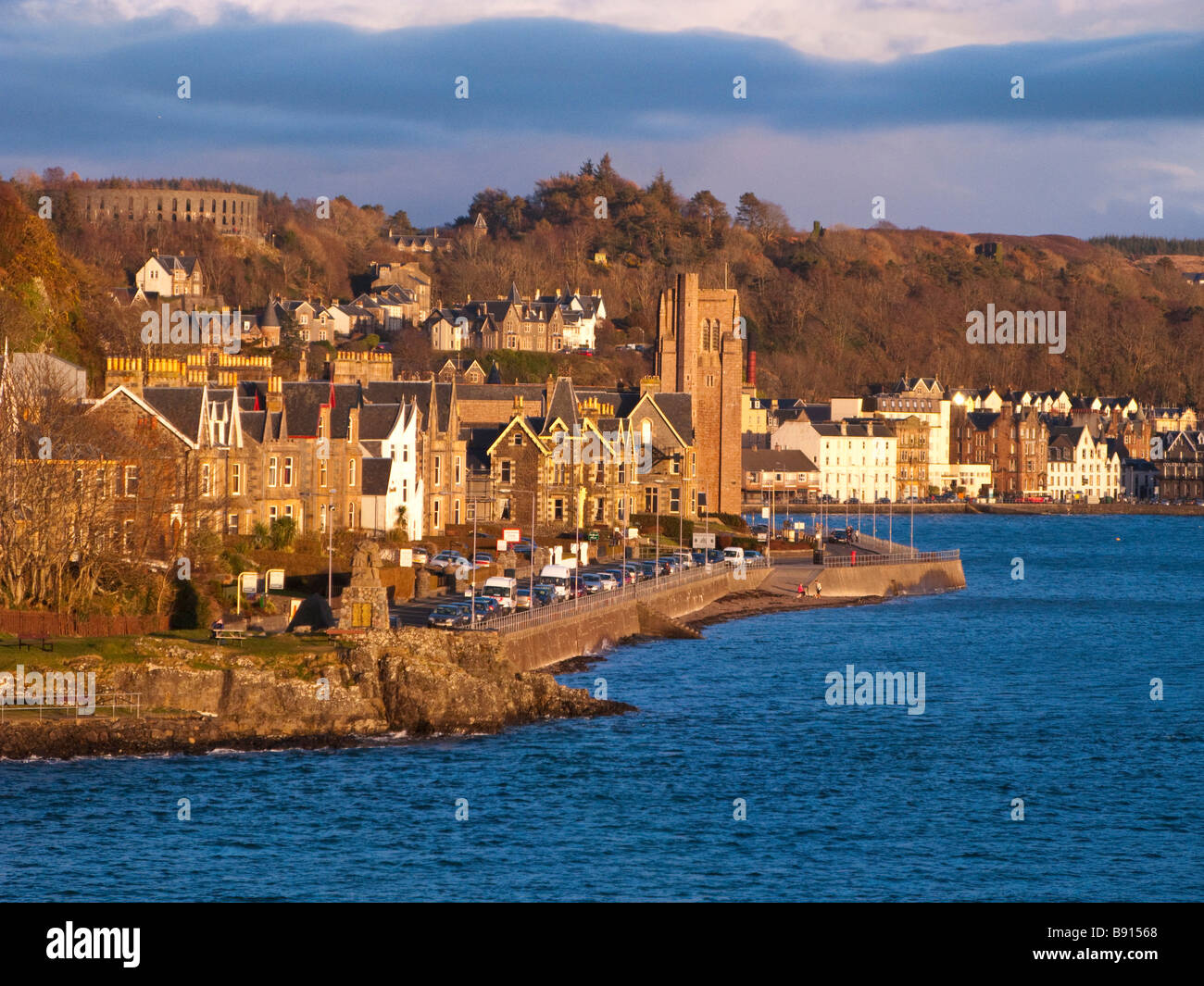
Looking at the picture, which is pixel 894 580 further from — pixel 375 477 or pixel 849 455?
pixel 849 455

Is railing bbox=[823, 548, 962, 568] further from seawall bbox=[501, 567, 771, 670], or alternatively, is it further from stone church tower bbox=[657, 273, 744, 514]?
stone church tower bbox=[657, 273, 744, 514]

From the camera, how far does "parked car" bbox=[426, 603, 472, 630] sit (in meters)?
56.4

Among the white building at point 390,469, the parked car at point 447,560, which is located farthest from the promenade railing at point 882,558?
the parked car at point 447,560

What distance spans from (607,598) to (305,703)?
25233 millimetres

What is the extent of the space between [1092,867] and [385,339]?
139982mm

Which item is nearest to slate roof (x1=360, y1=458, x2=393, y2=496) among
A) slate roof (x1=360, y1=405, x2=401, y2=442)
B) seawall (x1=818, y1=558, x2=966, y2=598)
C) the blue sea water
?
slate roof (x1=360, y1=405, x2=401, y2=442)

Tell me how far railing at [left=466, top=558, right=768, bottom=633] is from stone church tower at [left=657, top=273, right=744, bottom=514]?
20193 mm

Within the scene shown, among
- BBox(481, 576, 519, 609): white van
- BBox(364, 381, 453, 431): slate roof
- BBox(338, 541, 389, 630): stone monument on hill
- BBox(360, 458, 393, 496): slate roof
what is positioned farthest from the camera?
BBox(364, 381, 453, 431): slate roof

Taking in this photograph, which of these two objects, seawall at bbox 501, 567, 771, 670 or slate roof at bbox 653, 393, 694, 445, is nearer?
seawall at bbox 501, 567, 771, 670

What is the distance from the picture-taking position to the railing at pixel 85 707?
149 feet

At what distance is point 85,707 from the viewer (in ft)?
150

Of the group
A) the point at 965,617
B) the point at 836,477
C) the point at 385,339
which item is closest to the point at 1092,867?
the point at 965,617

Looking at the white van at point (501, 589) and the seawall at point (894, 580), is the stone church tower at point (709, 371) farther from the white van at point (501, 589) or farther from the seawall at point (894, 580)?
the white van at point (501, 589)

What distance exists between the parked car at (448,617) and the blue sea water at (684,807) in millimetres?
4669
